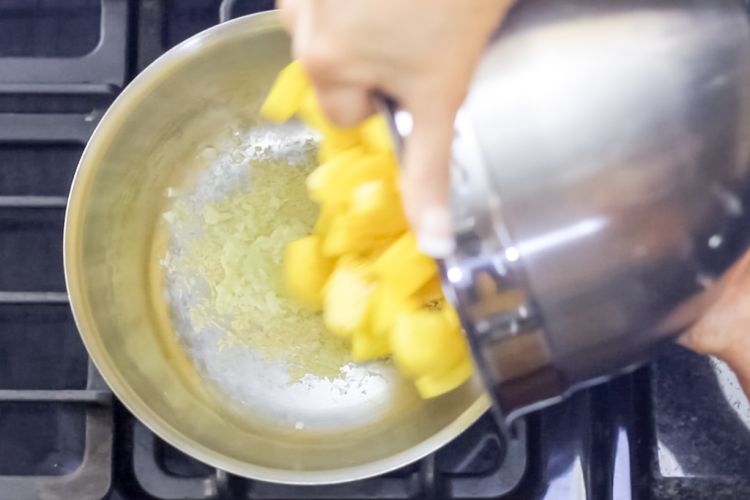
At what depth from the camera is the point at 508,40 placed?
16.4 inches

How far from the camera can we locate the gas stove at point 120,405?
62cm

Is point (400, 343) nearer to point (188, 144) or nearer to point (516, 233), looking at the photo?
point (516, 233)

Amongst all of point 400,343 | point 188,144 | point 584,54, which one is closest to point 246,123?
point 188,144

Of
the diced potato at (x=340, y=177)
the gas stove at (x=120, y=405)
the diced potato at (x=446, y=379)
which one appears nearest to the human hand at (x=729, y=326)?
the gas stove at (x=120, y=405)

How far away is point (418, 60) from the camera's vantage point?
42 cm

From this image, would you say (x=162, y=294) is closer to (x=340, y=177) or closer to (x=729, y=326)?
(x=340, y=177)

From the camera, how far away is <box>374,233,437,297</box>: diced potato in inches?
20.8

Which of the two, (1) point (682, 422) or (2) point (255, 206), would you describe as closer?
(1) point (682, 422)

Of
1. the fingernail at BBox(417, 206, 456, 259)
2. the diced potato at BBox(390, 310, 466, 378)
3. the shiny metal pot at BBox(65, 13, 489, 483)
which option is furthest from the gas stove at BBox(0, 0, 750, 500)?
the fingernail at BBox(417, 206, 456, 259)

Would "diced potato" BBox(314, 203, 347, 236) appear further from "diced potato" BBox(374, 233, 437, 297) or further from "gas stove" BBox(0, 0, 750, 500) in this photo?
"gas stove" BBox(0, 0, 750, 500)

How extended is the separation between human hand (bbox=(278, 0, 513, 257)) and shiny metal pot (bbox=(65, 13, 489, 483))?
0.24m

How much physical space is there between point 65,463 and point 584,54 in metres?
0.54

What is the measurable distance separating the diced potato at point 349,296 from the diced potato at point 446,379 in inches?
2.7

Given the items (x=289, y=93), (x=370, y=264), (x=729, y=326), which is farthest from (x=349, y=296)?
(x=729, y=326)
